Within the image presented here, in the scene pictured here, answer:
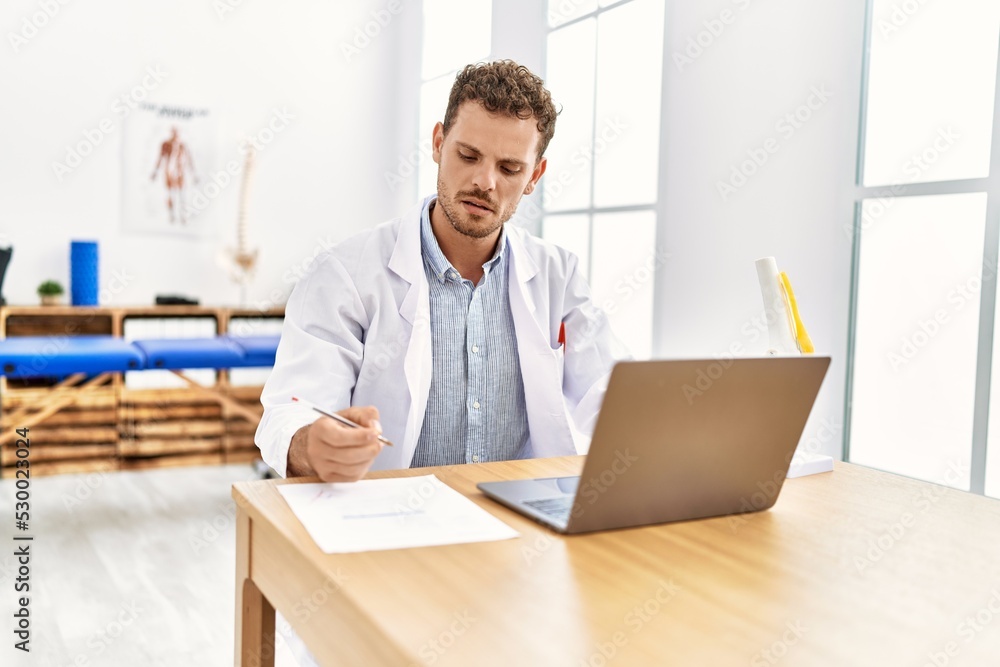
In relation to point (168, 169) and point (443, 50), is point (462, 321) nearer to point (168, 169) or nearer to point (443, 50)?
point (168, 169)

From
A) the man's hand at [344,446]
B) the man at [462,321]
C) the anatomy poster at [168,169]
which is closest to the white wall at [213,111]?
the anatomy poster at [168,169]

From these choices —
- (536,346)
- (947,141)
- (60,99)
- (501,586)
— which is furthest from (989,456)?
(60,99)

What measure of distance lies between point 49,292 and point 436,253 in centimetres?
304

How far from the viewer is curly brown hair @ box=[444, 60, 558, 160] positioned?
148 centimetres

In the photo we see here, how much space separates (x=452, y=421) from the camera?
1.57 metres

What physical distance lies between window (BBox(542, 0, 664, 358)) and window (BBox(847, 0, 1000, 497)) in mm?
877

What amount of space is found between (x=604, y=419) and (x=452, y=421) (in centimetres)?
75

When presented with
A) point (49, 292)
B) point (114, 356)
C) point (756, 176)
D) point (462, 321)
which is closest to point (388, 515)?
point (462, 321)

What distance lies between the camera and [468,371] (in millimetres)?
1577

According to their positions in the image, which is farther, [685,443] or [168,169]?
[168,169]

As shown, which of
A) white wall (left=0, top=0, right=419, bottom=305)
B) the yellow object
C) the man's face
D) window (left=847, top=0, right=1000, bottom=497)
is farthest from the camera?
white wall (left=0, top=0, right=419, bottom=305)

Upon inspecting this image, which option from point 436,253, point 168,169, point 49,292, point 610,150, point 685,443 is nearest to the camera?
point 685,443

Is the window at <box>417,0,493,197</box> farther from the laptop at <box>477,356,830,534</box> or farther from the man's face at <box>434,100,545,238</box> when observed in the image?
the laptop at <box>477,356,830,534</box>

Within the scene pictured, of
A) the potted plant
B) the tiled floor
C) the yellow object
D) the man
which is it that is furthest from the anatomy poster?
the yellow object
